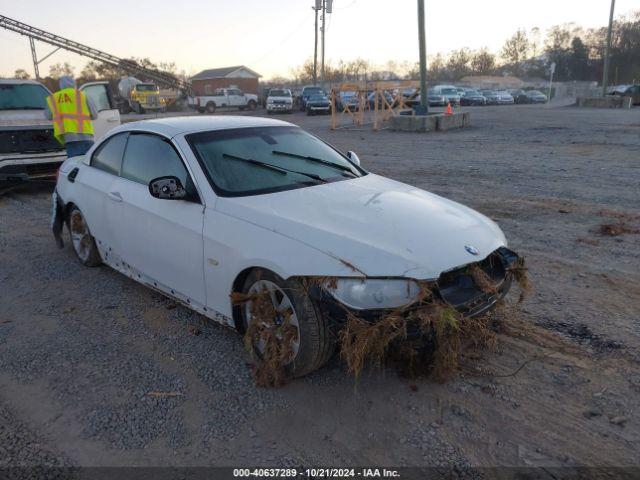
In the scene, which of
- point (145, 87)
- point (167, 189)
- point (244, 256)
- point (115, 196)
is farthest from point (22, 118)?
point (145, 87)

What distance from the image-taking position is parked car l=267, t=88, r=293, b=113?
3750 centimetres

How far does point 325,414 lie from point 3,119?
8.50 meters

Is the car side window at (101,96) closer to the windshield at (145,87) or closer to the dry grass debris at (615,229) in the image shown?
the dry grass debris at (615,229)

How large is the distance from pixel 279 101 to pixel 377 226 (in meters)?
36.0

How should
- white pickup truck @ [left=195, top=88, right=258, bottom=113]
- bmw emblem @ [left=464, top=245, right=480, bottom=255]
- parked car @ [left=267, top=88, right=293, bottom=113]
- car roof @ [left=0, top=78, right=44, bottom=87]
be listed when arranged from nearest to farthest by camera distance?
bmw emblem @ [left=464, top=245, right=480, bottom=255] → car roof @ [left=0, top=78, right=44, bottom=87] → parked car @ [left=267, top=88, right=293, bottom=113] → white pickup truck @ [left=195, top=88, right=258, bottom=113]

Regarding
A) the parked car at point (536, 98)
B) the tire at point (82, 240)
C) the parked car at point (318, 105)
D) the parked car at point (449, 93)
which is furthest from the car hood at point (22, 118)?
the parked car at point (536, 98)

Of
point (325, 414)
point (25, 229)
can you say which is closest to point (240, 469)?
point (325, 414)

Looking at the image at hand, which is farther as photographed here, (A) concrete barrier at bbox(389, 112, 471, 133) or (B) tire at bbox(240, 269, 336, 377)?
(A) concrete barrier at bbox(389, 112, 471, 133)

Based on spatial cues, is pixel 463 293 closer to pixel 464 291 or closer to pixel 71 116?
pixel 464 291

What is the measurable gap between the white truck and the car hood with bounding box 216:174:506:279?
6.09 m

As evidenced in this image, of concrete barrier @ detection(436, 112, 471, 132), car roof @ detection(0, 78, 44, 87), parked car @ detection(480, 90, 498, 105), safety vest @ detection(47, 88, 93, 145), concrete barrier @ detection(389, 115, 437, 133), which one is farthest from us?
parked car @ detection(480, 90, 498, 105)

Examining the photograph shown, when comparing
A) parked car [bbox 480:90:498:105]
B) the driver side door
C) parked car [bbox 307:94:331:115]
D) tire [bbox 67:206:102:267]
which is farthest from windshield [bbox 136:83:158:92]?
the driver side door

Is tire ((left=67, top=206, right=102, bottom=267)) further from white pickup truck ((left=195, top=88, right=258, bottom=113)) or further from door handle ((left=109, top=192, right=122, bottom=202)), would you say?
white pickup truck ((left=195, top=88, right=258, bottom=113))

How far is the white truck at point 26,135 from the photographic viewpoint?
881 cm
